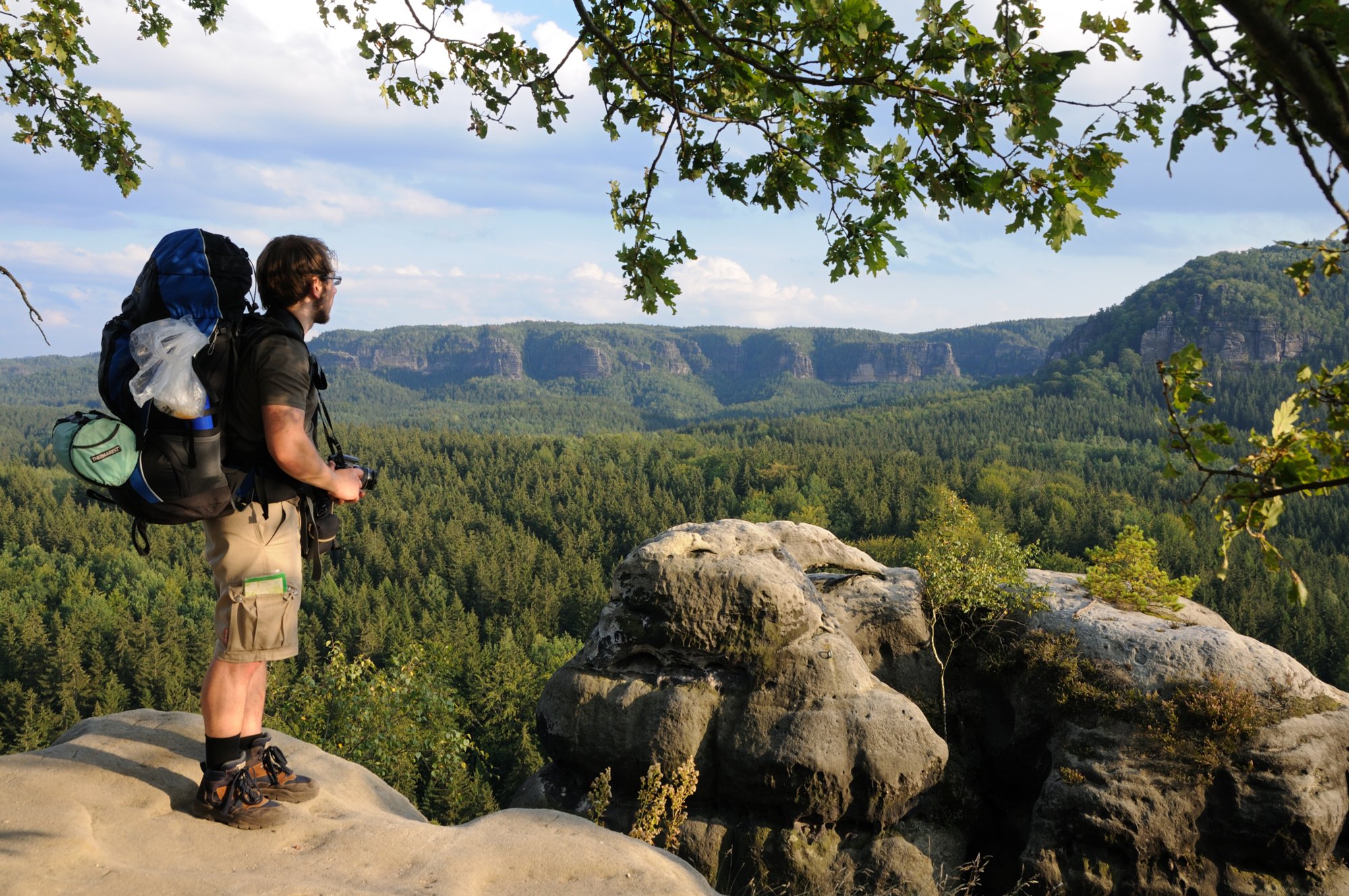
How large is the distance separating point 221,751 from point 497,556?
74.6 meters

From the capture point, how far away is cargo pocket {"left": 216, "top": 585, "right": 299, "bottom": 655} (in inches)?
182

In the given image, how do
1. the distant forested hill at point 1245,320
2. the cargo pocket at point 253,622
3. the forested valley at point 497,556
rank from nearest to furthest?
the cargo pocket at point 253,622 < the forested valley at point 497,556 < the distant forested hill at point 1245,320

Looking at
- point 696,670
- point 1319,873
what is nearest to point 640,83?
point 696,670

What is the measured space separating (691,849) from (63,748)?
9.47m

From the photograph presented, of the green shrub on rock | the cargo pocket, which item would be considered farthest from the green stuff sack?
the green shrub on rock

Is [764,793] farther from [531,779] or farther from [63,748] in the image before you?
[63,748]

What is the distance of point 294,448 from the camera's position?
4.54m

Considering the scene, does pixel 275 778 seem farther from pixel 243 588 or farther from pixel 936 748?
pixel 936 748

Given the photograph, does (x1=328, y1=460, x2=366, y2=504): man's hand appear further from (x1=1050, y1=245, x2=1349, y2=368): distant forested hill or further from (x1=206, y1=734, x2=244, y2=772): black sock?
(x1=1050, y1=245, x2=1349, y2=368): distant forested hill

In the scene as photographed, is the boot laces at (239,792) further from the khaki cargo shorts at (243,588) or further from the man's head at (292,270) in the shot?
the man's head at (292,270)

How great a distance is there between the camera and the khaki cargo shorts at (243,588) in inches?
183

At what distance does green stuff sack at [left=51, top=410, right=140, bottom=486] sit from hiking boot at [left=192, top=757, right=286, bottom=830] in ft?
6.08

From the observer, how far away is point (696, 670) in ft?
43.8

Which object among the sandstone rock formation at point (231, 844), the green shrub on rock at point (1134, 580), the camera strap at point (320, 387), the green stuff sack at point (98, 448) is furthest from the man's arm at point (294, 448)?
the green shrub on rock at point (1134, 580)
